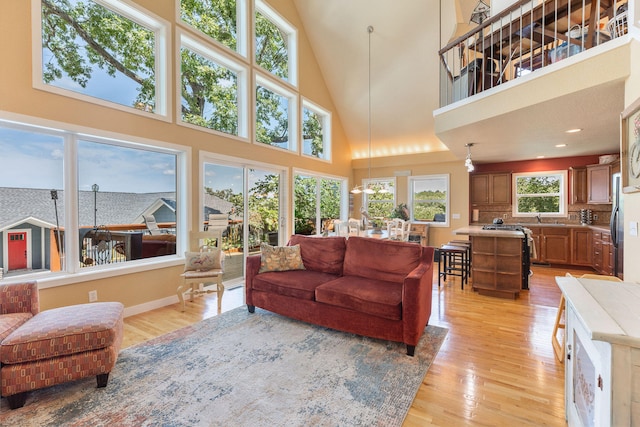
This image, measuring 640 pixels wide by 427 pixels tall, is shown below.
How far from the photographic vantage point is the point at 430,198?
7520 millimetres

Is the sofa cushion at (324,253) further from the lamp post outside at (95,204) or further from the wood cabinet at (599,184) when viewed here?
the wood cabinet at (599,184)

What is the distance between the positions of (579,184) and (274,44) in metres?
7.06

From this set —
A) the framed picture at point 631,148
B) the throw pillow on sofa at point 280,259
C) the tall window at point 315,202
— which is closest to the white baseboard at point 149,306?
the throw pillow on sofa at point 280,259

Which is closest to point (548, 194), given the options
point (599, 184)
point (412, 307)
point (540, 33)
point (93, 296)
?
point (599, 184)

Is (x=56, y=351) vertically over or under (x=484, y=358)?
over

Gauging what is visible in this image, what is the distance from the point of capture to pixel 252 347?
2.66m

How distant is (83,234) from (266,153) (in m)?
3.09

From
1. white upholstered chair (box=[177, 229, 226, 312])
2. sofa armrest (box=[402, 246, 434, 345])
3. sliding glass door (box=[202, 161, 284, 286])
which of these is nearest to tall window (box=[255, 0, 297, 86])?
sliding glass door (box=[202, 161, 284, 286])

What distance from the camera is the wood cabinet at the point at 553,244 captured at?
592 cm

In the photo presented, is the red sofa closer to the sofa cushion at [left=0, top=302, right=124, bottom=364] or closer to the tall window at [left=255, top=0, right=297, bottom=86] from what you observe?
the sofa cushion at [left=0, top=302, right=124, bottom=364]

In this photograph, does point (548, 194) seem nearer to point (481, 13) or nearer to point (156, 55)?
point (481, 13)

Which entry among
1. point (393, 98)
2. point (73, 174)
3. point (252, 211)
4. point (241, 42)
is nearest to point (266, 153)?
point (252, 211)

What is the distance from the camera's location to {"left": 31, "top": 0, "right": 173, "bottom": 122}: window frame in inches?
109

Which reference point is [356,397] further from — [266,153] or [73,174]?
[266,153]
